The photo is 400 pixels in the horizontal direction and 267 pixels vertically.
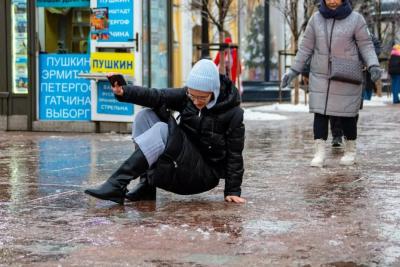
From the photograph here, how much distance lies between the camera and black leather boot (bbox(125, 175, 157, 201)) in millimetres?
5949

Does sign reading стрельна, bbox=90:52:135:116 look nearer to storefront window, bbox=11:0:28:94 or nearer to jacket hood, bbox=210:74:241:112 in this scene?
storefront window, bbox=11:0:28:94


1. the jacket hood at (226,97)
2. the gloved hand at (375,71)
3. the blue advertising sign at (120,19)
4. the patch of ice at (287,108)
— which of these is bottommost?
the patch of ice at (287,108)

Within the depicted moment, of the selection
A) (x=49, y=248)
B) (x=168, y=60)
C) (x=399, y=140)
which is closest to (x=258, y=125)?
(x=168, y=60)

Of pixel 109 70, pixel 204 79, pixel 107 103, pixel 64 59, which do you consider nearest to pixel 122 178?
pixel 204 79

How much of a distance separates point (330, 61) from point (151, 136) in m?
2.95

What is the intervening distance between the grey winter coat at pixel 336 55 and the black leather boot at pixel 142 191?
2652 millimetres

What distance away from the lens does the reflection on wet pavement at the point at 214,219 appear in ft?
14.2

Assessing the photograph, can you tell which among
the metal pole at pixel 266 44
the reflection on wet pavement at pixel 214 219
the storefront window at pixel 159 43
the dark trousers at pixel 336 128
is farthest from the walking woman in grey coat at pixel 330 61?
the metal pole at pixel 266 44

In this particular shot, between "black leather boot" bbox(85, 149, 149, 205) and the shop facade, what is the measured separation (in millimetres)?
6034

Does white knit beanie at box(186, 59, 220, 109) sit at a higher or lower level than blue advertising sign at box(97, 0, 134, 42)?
lower

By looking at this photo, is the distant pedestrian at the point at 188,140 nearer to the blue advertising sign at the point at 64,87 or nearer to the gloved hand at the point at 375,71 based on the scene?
the gloved hand at the point at 375,71

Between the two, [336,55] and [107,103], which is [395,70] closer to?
[107,103]

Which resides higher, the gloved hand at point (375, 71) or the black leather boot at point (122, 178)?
the gloved hand at point (375, 71)

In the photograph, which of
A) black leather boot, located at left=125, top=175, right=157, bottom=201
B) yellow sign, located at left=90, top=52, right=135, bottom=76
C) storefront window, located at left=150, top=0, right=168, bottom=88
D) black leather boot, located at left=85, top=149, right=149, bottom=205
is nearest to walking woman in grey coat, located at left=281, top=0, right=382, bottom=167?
black leather boot, located at left=125, top=175, right=157, bottom=201
